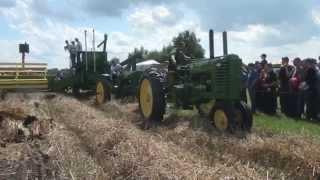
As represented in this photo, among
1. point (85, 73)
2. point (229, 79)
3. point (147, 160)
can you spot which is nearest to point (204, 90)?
Answer: point (229, 79)

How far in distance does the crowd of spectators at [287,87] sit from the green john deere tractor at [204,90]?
2.18 meters

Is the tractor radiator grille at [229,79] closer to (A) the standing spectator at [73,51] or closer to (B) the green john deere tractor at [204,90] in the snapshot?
(B) the green john deere tractor at [204,90]

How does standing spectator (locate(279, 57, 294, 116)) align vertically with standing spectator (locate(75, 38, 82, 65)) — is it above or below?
below

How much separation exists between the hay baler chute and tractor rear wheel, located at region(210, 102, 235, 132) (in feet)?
38.0

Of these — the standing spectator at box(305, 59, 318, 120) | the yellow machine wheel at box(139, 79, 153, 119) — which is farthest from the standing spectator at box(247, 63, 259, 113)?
the yellow machine wheel at box(139, 79, 153, 119)

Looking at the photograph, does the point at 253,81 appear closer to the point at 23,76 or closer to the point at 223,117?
the point at 223,117

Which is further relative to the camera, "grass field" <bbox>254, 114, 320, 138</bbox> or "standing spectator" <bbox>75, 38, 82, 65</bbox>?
"standing spectator" <bbox>75, 38, 82, 65</bbox>

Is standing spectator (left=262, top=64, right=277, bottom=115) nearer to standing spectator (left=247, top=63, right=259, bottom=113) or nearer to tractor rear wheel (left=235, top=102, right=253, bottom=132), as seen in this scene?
standing spectator (left=247, top=63, right=259, bottom=113)

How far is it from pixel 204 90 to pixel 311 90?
9.62ft

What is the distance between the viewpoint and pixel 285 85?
15.1m

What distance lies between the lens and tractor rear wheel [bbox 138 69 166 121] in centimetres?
1354

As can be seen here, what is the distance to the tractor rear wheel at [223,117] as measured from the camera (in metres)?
11.4

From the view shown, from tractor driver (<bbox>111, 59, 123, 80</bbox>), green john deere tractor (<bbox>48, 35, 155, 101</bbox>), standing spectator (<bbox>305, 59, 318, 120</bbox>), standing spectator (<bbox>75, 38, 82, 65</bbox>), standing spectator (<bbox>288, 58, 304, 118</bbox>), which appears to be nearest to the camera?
standing spectator (<bbox>305, 59, 318, 120</bbox>)

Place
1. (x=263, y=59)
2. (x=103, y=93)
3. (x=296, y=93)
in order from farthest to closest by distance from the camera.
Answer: (x=103, y=93) < (x=263, y=59) < (x=296, y=93)
